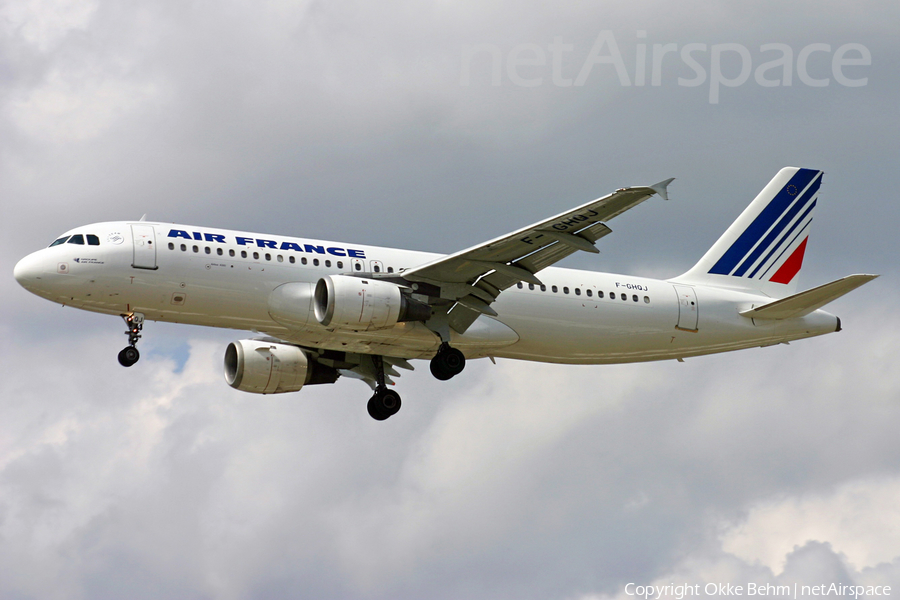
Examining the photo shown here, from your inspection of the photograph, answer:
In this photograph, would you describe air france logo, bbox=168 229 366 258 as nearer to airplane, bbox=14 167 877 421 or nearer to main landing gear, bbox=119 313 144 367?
airplane, bbox=14 167 877 421

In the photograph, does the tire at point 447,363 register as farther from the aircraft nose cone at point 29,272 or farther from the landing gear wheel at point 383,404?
the aircraft nose cone at point 29,272

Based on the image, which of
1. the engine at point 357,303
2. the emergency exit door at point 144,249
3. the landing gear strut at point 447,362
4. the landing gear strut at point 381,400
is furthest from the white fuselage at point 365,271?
the landing gear strut at point 381,400

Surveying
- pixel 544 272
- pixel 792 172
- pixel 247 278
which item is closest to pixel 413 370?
pixel 544 272

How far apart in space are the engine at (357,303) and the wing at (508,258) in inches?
51.4

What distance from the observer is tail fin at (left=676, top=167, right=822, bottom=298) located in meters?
45.7

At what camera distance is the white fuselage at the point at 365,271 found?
36.0 meters

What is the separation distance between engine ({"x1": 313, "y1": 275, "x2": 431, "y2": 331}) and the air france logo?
1491 mm

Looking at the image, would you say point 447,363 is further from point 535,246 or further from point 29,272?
point 29,272

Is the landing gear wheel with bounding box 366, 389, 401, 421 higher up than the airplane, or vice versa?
the airplane

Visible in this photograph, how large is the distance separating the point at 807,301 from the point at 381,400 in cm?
1580

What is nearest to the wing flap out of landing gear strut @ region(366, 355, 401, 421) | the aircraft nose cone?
landing gear strut @ region(366, 355, 401, 421)

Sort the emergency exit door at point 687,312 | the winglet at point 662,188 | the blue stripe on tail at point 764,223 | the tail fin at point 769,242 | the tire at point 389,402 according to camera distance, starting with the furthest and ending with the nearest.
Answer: the blue stripe on tail at point 764,223 → the tail fin at point 769,242 → the tire at point 389,402 → the emergency exit door at point 687,312 → the winglet at point 662,188

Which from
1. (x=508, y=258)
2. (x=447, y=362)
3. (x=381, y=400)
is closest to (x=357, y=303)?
(x=447, y=362)

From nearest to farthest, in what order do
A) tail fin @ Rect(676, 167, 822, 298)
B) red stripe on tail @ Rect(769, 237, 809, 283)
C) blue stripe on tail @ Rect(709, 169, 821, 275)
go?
tail fin @ Rect(676, 167, 822, 298) → blue stripe on tail @ Rect(709, 169, 821, 275) → red stripe on tail @ Rect(769, 237, 809, 283)
